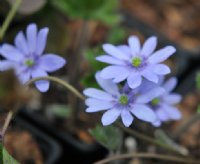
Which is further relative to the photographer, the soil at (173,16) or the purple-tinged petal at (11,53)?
the soil at (173,16)

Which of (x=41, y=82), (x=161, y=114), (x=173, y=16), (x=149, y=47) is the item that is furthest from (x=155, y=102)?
(x=173, y=16)

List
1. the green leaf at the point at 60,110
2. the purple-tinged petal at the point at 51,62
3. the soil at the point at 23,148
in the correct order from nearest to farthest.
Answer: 1. the purple-tinged petal at the point at 51,62
2. the soil at the point at 23,148
3. the green leaf at the point at 60,110

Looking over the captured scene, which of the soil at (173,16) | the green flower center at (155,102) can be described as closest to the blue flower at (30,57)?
the green flower center at (155,102)

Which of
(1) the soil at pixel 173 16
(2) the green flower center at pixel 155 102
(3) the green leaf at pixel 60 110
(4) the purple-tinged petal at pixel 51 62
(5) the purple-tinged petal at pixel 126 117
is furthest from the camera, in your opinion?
(1) the soil at pixel 173 16

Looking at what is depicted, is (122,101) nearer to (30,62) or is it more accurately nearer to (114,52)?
(114,52)

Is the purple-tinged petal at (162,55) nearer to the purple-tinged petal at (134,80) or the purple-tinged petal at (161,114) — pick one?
the purple-tinged petal at (134,80)

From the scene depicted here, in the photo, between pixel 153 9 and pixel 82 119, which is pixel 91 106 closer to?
pixel 82 119

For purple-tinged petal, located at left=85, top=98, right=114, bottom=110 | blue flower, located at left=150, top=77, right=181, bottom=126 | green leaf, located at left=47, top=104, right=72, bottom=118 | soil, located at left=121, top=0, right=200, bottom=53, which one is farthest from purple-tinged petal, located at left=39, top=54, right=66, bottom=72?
soil, located at left=121, top=0, right=200, bottom=53
